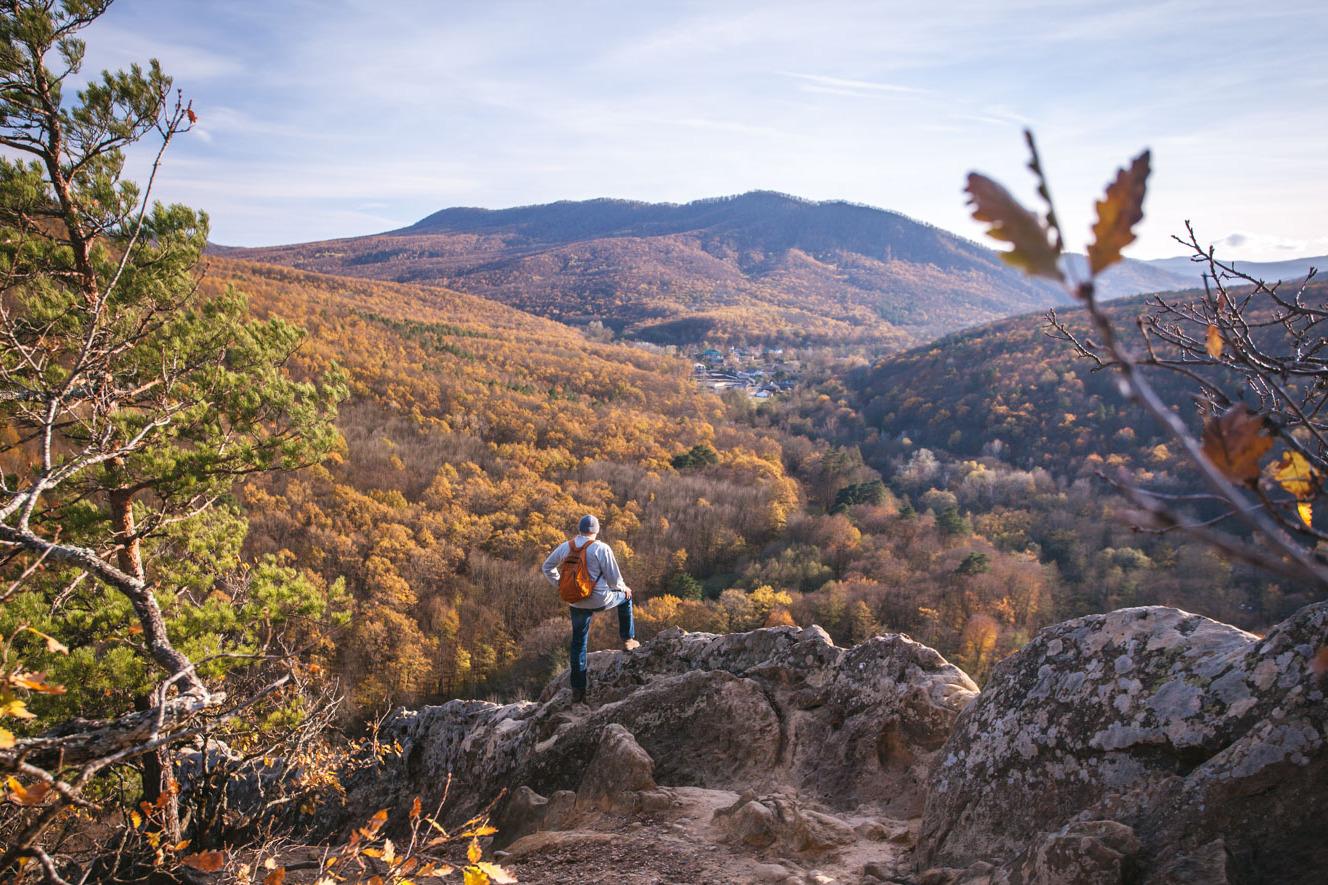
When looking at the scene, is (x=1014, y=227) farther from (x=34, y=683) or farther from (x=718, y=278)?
(x=718, y=278)

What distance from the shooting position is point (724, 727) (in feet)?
20.2

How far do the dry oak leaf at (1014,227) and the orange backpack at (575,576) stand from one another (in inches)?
204

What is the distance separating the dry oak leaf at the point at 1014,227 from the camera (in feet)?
2.29

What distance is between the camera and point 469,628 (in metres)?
26.1

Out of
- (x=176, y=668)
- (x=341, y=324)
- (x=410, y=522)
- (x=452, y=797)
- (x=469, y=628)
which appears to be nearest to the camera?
Answer: (x=176, y=668)

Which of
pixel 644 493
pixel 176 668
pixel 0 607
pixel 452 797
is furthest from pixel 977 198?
pixel 644 493

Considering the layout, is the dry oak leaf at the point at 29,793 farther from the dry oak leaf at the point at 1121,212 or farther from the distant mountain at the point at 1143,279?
the distant mountain at the point at 1143,279

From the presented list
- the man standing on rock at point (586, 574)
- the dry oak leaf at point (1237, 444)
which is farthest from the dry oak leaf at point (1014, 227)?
the man standing on rock at point (586, 574)

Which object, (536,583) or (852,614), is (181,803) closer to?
(536,583)

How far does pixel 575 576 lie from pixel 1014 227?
17.5 feet

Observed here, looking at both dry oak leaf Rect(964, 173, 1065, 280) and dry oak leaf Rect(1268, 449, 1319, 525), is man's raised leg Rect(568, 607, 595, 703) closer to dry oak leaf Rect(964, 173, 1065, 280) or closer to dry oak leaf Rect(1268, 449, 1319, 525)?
dry oak leaf Rect(1268, 449, 1319, 525)

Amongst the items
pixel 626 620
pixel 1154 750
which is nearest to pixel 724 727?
pixel 626 620

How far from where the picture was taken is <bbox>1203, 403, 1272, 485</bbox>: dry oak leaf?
0.85 m

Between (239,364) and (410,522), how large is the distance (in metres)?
23.7
